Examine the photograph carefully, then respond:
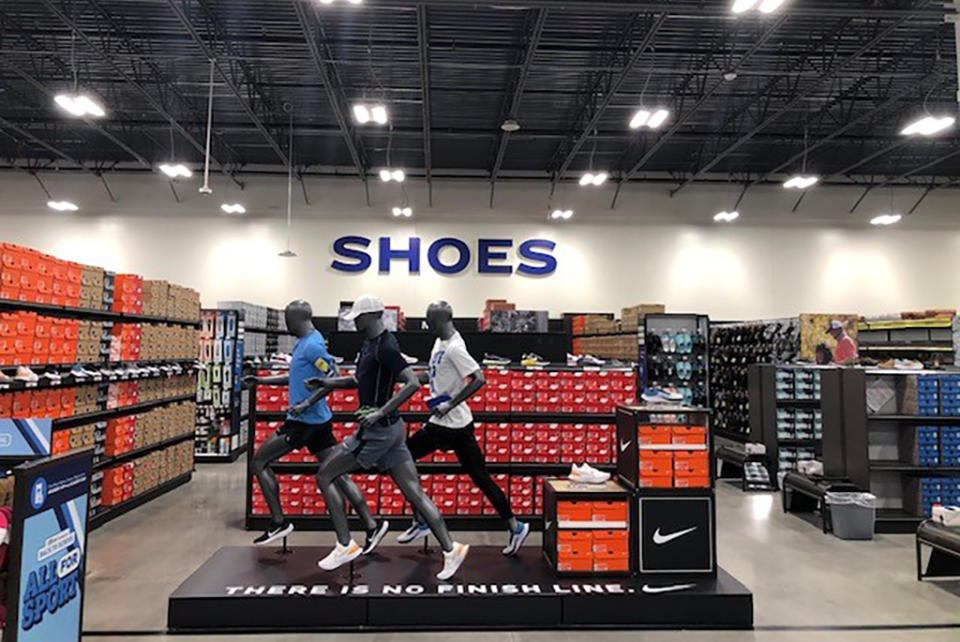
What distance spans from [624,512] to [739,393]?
8349 mm

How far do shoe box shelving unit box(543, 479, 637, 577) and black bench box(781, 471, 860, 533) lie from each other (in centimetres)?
305

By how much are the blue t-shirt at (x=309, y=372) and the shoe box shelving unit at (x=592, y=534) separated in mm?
1807

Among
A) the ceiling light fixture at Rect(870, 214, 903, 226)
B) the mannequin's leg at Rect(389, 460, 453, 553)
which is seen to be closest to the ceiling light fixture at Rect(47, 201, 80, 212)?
the mannequin's leg at Rect(389, 460, 453, 553)

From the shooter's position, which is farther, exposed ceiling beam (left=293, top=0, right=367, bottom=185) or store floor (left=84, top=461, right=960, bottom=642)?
exposed ceiling beam (left=293, top=0, right=367, bottom=185)

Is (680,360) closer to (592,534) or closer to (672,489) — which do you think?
(672,489)

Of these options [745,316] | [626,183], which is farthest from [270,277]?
[745,316]

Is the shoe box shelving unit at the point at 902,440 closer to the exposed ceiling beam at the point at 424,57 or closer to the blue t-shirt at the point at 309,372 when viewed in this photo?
the blue t-shirt at the point at 309,372

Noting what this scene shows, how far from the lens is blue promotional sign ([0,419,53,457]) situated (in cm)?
232

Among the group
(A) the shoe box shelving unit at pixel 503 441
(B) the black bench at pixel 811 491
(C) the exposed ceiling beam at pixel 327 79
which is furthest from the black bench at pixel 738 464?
(C) the exposed ceiling beam at pixel 327 79

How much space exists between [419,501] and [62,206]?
13924 millimetres

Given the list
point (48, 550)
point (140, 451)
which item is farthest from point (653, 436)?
point (140, 451)

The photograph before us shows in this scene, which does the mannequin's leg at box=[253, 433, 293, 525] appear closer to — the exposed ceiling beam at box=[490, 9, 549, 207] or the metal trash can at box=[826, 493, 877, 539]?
the metal trash can at box=[826, 493, 877, 539]

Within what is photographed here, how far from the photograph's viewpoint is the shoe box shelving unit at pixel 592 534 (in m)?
4.05

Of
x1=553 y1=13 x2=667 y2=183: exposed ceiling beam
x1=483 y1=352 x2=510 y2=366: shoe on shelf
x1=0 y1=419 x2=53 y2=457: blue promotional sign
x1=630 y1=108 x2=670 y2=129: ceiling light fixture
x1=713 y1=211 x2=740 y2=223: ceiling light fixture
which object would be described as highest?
x1=553 y1=13 x2=667 y2=183: exposed ceiling beam
